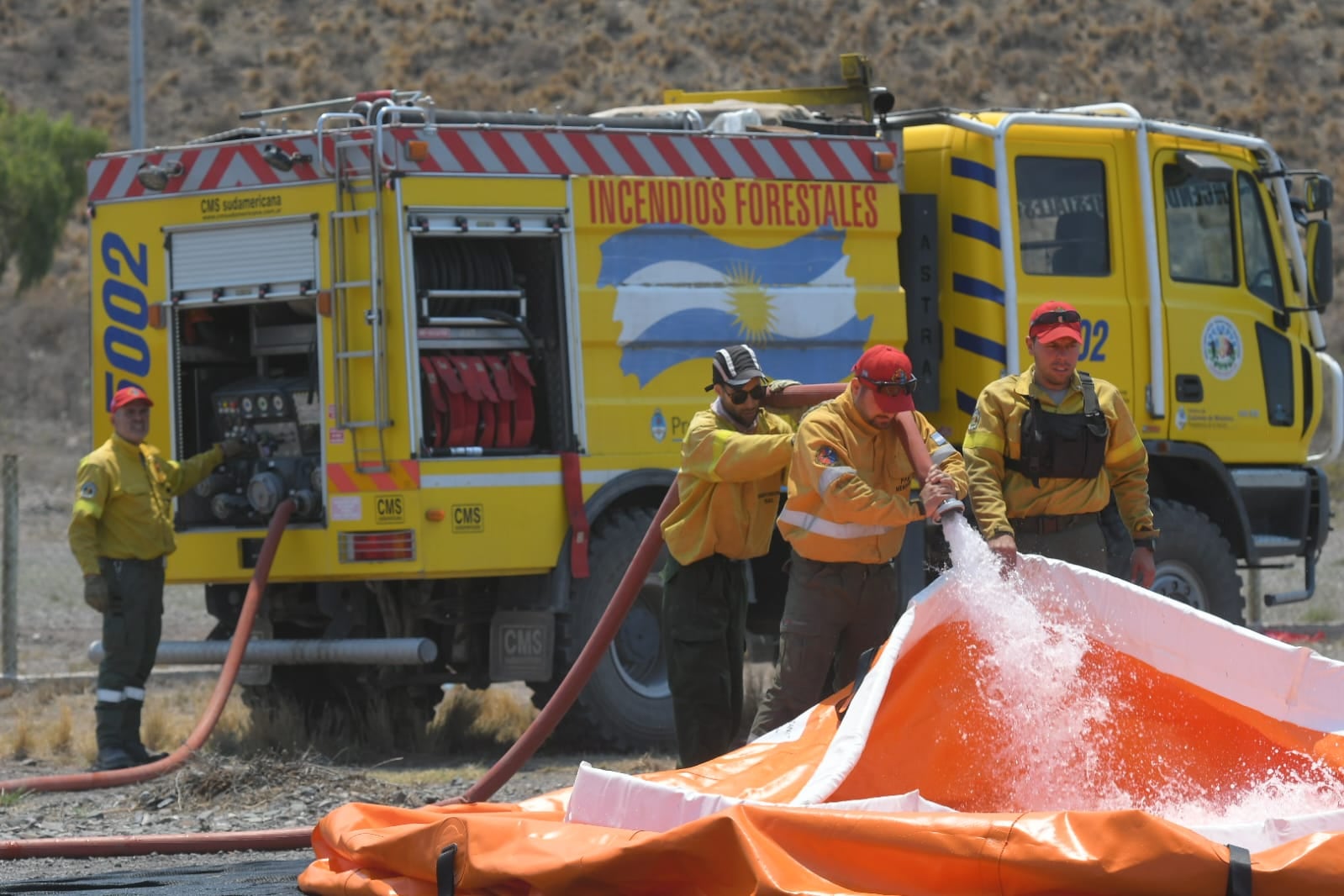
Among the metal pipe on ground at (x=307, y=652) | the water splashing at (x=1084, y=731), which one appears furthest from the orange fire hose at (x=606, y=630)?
the metal pipe on ground at (x=307, y=652)

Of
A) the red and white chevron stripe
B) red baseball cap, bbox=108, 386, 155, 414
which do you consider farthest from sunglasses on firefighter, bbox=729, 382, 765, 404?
red baseball cap, bbox=108, 386, 155, 414

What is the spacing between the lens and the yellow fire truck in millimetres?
9625

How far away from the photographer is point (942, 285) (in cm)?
1090

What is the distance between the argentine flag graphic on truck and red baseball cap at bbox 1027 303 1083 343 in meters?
2.70

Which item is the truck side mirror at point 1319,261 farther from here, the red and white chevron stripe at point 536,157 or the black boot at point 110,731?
the black boot at point 110,731

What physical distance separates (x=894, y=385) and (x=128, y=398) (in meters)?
4.46


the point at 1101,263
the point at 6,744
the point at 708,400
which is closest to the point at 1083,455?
the point at 708,400

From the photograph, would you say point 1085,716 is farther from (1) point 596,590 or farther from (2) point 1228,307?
(2) point 1228,307

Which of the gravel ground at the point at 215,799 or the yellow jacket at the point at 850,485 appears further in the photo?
the gravel ground at the point at 215,799

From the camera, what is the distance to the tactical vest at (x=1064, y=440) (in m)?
7.62

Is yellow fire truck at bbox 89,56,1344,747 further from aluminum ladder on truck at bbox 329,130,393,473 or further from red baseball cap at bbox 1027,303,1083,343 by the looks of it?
red baseball cap at bbox 1027,303,1083,343

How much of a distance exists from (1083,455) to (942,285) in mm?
3348

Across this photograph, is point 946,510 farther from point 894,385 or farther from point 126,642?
point 126,642

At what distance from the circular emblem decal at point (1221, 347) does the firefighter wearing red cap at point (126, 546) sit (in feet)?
17.2
